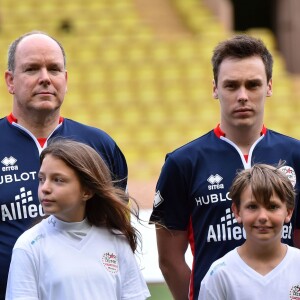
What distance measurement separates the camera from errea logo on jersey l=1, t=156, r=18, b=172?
4.36 meters

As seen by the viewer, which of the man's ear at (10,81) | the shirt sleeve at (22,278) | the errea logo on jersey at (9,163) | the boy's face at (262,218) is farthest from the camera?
the man's ear at (10,81)

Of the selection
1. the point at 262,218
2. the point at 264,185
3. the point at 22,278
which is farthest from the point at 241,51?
the point at 22,278

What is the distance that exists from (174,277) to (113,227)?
21.5 inches

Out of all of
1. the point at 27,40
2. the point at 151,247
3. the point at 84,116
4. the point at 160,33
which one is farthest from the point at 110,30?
the point at 27,40

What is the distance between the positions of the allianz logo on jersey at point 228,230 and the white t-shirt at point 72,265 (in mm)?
408

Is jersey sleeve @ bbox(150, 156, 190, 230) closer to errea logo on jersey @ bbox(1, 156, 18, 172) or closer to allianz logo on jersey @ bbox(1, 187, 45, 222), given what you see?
allianz logo on jersey @ bbox(1, 187, 45, 222)

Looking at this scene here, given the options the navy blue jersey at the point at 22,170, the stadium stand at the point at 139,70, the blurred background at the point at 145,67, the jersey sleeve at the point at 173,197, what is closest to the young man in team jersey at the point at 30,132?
the navy blue jersey at the point at 22,170

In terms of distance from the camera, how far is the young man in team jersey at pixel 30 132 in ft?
14.0

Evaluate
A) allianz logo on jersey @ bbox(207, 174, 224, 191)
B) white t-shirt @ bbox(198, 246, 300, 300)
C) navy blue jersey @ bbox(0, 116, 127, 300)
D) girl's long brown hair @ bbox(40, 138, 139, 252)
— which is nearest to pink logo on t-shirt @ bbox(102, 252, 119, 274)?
girl's long brown hair @ bbox(40, 138, 139, 252)

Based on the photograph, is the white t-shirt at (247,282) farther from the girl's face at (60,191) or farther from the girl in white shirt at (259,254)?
the girl's face at (60,191)

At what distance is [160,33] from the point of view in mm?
16609

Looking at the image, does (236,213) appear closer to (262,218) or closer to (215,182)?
(262,218)

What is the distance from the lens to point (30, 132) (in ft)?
14.6

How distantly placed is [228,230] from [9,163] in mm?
943
